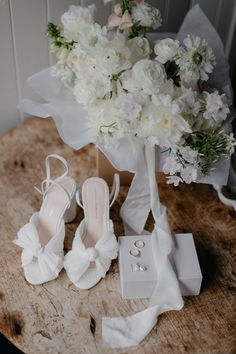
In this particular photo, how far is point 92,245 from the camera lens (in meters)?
1.12

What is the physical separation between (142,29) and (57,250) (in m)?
0.56

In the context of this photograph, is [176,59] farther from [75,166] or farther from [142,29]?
[75,166]

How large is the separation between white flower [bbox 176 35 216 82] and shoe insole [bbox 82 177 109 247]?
0.40m

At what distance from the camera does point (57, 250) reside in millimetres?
1082

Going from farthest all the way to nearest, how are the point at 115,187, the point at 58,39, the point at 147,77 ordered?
the point at 115,187 → the point at 58,39 → the point at 147,77

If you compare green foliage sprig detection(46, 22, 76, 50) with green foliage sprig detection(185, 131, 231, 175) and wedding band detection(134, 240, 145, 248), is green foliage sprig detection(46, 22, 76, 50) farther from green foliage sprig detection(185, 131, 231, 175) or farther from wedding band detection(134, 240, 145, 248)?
wedding band detection(134, 240, 145, 248)

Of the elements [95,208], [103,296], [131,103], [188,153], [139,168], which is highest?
[131,103]

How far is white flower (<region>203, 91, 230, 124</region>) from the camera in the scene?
0.93 metres

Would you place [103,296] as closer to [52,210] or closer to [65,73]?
[52,210]

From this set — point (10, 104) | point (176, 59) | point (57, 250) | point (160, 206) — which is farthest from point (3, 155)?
point (176, 59)

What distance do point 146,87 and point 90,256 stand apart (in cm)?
41

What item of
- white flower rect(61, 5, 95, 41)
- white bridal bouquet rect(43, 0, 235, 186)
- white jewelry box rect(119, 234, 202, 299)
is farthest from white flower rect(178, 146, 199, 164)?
white flower rect(61, 5, 95, 41)

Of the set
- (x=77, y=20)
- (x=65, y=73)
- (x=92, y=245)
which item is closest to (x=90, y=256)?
(x=92, y=245)

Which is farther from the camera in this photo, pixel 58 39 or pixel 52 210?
pixel 52 210
